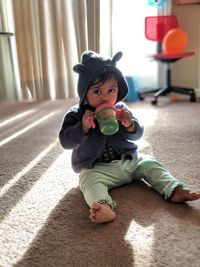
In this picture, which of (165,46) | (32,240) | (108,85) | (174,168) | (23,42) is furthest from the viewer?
(23,42)

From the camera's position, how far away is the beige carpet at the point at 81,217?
2.26ft

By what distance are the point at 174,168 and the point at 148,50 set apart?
62.5 inches

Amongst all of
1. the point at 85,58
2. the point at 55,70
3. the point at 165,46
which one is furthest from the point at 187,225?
the point at 55,70

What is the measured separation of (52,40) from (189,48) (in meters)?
1.03

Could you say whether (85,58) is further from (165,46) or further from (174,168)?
(165,46)

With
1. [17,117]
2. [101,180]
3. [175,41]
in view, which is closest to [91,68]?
[101,180]

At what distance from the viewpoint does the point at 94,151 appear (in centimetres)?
97

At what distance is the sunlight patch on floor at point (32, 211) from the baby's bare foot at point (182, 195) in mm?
328

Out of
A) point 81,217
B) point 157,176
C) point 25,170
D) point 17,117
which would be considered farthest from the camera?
point 17,117

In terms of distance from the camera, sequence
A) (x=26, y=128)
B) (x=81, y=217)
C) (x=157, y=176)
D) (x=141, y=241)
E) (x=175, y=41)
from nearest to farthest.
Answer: (x=141, y=241) < (x=81, y=217) < (x=157, y=176) < (x=26, y=128) < (x=175, y=41)

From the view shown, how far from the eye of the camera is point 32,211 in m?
0.89

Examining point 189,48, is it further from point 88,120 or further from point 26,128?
point 88,120

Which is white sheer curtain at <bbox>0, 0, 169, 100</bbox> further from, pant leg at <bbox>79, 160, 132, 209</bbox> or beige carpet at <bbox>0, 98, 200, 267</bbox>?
pant leg at <bbox>79, 160, 132, 209</bbox>

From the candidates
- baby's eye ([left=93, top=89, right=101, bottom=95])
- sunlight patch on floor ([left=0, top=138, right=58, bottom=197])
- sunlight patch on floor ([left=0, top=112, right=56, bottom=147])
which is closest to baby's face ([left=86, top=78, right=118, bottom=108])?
baby's eye ([left=93, top=89, right=101, bottom=95])
